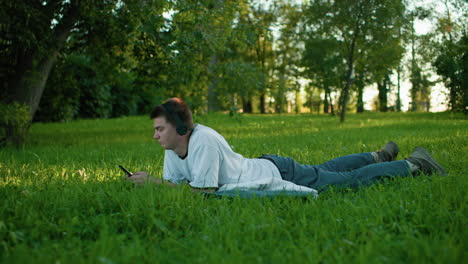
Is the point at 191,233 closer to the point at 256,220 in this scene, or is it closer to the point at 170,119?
the point at 256,220

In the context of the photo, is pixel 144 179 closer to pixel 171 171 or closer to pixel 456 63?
pixel 171 171

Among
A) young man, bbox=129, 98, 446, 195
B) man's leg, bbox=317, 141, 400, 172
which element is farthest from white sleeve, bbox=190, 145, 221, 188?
man's leg, bbox=317, 141, 400, 172

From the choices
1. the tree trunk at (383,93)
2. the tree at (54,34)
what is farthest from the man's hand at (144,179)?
the tree trunk at (383,93)

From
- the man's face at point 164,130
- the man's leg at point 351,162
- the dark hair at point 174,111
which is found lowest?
the man's leg at point 351,162

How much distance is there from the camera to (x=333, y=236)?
2941 mm

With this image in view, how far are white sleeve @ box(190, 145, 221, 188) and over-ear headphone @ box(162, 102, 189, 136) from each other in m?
0.24

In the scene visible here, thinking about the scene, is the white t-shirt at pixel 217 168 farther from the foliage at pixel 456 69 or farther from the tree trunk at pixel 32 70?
the foliage at pixel 456 69

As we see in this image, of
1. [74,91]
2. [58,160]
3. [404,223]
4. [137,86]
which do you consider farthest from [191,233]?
[74,91]

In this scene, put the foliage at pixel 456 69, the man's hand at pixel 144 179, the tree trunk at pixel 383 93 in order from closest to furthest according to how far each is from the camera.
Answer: the man's hand at pixel 144 179 < the foliage at pixel 456 69 < the tree trunk at pixel 383 93

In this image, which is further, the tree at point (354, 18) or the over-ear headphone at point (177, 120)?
the tree at point (354, 18)

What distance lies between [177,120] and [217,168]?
639 mm

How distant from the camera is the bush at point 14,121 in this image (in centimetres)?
841

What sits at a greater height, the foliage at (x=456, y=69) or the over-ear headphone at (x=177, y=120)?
the foliage at (x=456, y=69)

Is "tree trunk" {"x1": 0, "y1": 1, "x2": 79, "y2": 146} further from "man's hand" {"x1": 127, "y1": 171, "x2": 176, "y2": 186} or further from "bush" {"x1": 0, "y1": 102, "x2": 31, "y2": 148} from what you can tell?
"man's hand" {"x1": 127, "y1": 171, "x2": 176, "y2": 186}
